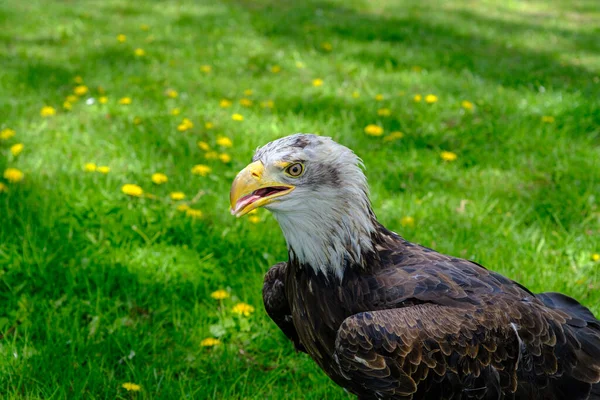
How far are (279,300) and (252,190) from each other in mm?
904

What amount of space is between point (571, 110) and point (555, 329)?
4.16 m

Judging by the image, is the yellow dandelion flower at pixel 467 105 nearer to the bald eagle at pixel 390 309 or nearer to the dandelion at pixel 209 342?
the bald eagle at pixel 390 309

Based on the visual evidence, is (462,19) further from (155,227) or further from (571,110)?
(155,227)

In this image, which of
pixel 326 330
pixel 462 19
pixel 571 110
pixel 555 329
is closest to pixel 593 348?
pixel 555 329

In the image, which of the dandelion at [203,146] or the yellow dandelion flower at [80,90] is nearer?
the dandelion at [203,146]

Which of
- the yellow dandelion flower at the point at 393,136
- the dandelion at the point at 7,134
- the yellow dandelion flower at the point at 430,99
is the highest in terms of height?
the yellow dandelion flower at the point at 430,99

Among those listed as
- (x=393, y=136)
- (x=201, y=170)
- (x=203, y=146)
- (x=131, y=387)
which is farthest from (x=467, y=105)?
(x=131, y=387)

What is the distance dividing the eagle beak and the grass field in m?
1.24

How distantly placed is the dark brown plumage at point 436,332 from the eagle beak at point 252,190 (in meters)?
0.46

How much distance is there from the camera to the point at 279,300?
3.48 metres

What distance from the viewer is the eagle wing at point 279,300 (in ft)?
11.4

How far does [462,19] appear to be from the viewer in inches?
484

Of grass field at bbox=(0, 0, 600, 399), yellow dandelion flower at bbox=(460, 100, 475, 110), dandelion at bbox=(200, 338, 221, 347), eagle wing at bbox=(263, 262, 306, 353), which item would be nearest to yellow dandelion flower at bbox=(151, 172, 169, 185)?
grass field at bbox=(0, 0, 600, 399)

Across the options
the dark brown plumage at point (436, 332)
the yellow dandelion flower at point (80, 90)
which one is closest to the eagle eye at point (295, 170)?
the dark brown plumage at point (436, 332)
